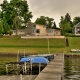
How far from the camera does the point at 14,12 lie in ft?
398

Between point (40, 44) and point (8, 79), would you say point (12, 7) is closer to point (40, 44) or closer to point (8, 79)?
point (40, 44)

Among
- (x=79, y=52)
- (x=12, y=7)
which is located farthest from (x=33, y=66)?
(x=12, y=7)

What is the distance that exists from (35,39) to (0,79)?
7280 centimetres

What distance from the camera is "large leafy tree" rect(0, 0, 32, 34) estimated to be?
121 metres

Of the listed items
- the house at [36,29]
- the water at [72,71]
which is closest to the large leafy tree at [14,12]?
the house at [36,29]

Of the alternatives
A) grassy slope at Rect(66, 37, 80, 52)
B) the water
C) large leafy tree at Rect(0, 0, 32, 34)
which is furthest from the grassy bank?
large leafy tree at Rect(0, 0, 32, 34)

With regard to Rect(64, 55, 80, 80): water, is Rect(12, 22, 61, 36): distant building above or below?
above

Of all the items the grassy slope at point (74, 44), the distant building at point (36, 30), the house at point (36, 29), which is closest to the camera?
the grassy slope at point (74, 44)

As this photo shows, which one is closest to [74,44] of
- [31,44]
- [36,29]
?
[31,44]

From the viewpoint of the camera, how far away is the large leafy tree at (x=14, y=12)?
120750 millimetres

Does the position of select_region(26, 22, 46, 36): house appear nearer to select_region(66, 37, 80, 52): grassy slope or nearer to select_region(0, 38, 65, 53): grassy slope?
select_region(0, 38, 65, 53): grassy slope

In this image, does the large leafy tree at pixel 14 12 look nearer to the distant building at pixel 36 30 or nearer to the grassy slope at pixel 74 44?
the distant building at pixel 36 30

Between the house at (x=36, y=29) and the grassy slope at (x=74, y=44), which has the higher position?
the house at (x=36, y=29)

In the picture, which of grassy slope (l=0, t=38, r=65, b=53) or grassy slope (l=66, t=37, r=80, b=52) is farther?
grassy slope (l=66, t=37, r=80, b=52)
